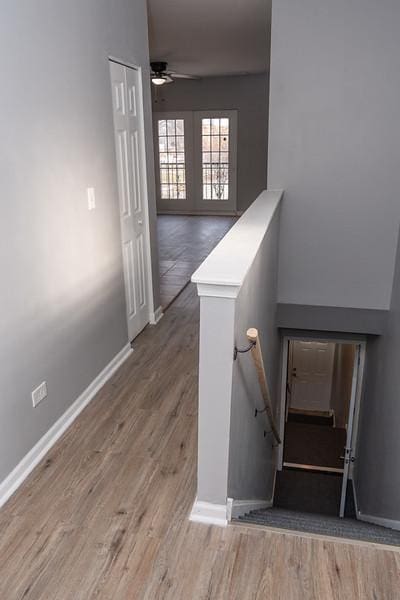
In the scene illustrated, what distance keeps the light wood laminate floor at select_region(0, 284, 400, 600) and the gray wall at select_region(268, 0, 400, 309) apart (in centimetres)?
240

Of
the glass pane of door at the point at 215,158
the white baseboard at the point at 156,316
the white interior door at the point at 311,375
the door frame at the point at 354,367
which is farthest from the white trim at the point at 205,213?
the white baseboard at the point at 156,316

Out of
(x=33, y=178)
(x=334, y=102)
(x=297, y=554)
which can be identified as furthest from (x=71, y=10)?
(x=297, y=554)

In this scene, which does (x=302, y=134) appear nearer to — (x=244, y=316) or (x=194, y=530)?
(x=244, y=316)

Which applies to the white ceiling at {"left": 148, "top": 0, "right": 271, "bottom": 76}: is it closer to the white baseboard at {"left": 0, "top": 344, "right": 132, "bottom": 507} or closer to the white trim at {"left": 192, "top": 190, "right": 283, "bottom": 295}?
the white trim at {"left": 192, "top": 190, "right": 283, "bottom": 295}

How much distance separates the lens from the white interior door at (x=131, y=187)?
11.9 ft

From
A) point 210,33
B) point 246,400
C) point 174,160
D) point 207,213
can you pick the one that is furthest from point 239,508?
point 174,160

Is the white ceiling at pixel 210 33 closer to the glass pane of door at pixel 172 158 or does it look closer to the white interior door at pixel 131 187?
the white interior door at pixel 131 187

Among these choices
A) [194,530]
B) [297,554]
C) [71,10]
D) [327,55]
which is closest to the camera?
[297,554]

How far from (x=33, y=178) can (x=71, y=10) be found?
1106 millimetres

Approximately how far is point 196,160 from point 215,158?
0.41 meters

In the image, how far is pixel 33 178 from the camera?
2.48 metres

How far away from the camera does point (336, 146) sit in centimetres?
428

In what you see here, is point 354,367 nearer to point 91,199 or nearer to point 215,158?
point 91,199

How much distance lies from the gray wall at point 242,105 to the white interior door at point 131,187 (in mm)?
6436
